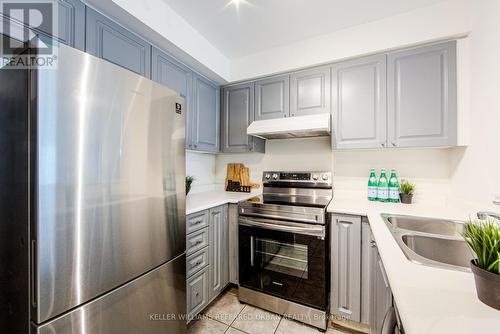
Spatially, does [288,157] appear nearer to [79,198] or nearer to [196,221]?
[196,221]

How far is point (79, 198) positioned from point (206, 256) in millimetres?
1102

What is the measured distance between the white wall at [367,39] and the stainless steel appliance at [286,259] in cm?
132

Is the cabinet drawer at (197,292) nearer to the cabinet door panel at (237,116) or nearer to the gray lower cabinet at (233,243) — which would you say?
the gray lower cabinet at (233,243)

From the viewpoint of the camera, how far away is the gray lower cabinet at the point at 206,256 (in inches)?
60.7

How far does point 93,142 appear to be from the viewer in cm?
88

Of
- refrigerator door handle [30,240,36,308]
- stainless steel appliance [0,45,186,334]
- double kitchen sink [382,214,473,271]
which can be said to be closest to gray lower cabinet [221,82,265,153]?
stainless steel appliance [0,45,186,334]

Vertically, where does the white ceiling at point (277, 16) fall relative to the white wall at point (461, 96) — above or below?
above

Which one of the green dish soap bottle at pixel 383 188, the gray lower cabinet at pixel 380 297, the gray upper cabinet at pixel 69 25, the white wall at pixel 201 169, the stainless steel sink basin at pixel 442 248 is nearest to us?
the gray lower cabinet at pixel 380 297

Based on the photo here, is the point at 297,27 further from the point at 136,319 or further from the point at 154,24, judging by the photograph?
the point at 136,319

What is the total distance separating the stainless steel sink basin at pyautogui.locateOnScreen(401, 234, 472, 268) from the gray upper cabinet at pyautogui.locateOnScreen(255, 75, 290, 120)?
1.44 metres

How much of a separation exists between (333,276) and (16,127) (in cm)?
198

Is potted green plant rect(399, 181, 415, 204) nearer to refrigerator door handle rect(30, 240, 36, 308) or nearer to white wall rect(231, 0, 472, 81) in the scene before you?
white wall rect(231, 0, 472, 81)

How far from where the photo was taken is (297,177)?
87.2 inches

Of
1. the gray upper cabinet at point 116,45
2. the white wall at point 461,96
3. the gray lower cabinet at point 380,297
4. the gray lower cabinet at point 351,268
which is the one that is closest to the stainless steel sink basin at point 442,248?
the gray lower cabinet at point 380,297
